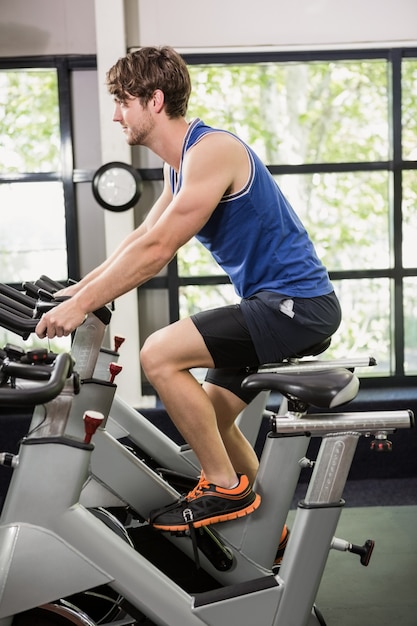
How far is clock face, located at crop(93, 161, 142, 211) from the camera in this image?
14.6 ft

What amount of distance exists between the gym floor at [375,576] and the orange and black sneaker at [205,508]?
23.1 inches

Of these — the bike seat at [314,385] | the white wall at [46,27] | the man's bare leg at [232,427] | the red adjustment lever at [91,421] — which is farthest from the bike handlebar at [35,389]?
the white wall at [46,27]

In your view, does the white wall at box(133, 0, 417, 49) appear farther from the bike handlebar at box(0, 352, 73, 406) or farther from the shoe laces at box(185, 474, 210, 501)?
the bike handlebar at box(0, 352, 73, 406)

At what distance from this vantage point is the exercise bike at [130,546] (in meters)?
1.73

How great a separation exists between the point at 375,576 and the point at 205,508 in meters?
1.02

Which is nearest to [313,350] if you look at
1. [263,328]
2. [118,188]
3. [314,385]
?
[263,328]

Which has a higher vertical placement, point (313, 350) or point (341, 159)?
point (341, 159)

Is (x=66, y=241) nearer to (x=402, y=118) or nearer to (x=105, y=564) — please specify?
(x=402, y=118)

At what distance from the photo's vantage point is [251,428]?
293cm

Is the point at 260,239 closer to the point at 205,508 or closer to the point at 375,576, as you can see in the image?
the point at 205,508

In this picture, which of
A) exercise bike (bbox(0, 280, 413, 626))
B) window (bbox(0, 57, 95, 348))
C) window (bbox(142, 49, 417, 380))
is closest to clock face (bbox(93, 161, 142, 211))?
window (bbox(0, 57, 95, 348))

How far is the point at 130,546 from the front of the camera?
1880 mm

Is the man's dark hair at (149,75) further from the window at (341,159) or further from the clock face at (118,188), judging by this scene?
the window at (341,159)

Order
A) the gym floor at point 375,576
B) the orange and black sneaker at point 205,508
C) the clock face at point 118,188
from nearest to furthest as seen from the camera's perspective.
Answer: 1. the orange and black sneaker at point 205,508
2. the gym floor at point 375,576
3. the clock face at point 118,188
